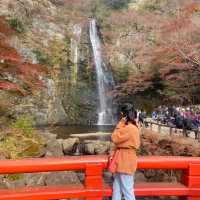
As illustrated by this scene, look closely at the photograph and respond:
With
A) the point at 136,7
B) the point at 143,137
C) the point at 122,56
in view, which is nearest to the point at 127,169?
the point at 143,137

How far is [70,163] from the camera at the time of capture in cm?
528

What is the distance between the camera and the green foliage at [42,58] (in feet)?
107

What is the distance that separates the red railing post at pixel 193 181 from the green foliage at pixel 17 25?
91.9ft

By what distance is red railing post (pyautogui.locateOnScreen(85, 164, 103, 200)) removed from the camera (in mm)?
5316

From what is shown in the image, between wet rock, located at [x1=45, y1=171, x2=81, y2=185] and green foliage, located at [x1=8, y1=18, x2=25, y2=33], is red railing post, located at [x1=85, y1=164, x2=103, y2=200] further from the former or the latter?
green foliage, located at [x1=8, y1=18, x2=25, y2=33]

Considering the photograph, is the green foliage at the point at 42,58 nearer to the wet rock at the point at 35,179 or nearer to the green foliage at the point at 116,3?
the green foliage at the point at 116,3

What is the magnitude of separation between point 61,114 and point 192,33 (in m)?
12.0

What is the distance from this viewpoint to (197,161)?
A: 5570mm

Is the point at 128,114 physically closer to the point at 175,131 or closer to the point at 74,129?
the point at 175,131

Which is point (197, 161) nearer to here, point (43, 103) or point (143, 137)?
point (143, 137)

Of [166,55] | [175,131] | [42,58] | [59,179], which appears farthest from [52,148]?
[42,58]

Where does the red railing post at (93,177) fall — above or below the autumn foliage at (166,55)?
below

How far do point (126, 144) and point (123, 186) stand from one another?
546 mm

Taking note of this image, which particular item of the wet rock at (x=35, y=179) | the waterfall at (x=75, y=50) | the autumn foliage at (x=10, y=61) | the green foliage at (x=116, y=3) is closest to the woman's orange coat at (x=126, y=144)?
the autumn foliage at (x=10, y=61)
